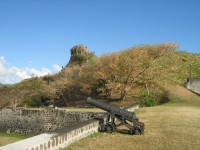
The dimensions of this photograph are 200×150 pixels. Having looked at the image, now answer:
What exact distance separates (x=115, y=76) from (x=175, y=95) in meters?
7.02

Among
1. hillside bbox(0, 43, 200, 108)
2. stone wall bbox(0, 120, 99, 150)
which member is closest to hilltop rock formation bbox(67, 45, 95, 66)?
hillside bbox(0, 43, 200, 108)

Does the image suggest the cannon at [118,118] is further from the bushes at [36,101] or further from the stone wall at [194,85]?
the bushes at [36,101]

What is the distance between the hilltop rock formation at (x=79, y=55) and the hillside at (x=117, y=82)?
385 inches

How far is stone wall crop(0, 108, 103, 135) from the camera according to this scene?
26.0m

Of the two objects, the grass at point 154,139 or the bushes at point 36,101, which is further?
the bushes at point 36,101

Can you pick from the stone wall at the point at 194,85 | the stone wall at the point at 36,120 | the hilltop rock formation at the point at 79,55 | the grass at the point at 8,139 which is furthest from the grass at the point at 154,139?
the hilltop rock formation at the point at 79,55

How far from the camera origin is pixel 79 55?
60.1 m

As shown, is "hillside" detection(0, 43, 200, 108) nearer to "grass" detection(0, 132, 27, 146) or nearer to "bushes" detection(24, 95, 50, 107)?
"bushes" detection(24, 95, 50, 107)

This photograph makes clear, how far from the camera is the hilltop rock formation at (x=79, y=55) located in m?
59.6

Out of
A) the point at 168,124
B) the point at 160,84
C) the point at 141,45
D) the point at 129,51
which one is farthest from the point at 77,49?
the point at 168,124

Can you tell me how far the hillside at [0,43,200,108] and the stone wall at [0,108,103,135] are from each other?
26.1ft

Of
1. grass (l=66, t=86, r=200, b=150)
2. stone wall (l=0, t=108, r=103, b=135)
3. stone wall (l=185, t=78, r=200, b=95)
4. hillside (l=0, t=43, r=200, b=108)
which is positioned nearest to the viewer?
grass (l=66, t=86, r=200, b=150)

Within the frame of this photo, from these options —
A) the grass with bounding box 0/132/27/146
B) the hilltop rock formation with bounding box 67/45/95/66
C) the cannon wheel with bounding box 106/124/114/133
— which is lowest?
the grass with bounding box 0/132/27/146

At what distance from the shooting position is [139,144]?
11281 mm
